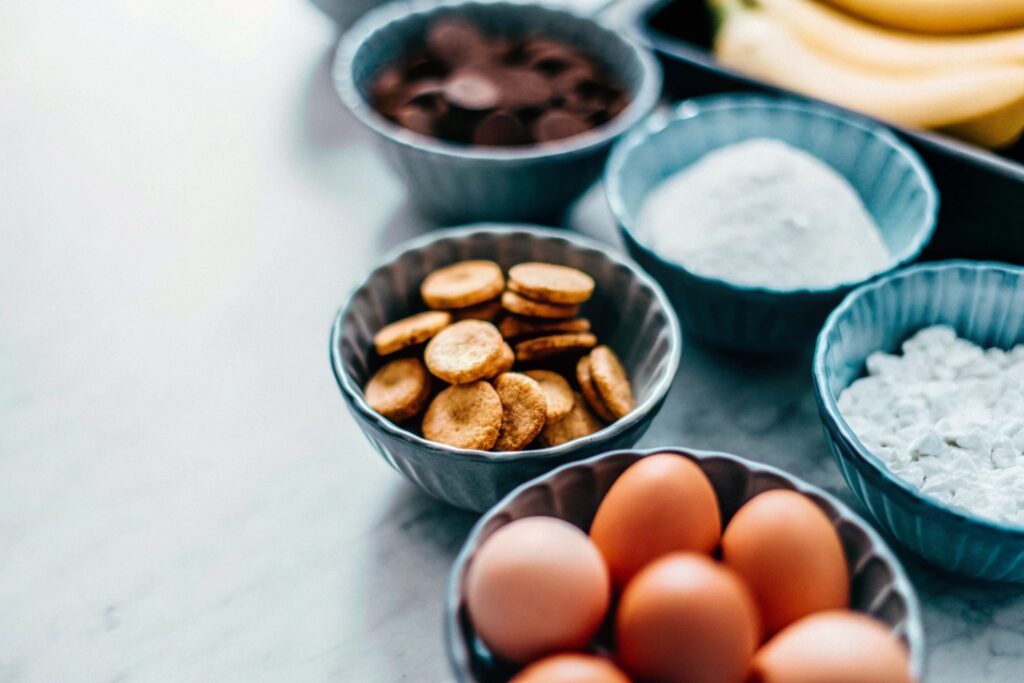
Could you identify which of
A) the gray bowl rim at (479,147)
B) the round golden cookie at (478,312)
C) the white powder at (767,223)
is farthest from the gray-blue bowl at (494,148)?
the round golden cookie at (478,312)

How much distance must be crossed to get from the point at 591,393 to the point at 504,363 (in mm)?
78

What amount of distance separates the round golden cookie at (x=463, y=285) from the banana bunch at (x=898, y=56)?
19.9 inches

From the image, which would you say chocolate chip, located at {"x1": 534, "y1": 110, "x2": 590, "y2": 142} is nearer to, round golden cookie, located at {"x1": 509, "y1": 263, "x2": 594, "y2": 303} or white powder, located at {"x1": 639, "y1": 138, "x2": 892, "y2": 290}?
white powder, located at {"x1": 639, "y1": 138, "x2": 892, "y2": 290}

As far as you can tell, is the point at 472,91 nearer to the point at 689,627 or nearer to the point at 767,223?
the point at 767,223

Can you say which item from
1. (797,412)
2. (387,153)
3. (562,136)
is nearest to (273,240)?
(387,153)

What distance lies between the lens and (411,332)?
720mm

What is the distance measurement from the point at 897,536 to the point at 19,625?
26.8 inches

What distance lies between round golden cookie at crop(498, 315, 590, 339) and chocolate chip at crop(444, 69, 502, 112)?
1.11 ft

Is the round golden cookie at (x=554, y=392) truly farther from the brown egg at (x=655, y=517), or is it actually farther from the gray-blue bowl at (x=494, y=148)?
the gray-blue bowl at (x=494, y=148)

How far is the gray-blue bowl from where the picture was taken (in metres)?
0.91

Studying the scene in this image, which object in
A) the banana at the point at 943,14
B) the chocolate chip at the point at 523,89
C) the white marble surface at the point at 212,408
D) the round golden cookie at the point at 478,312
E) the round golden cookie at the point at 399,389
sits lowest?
the white marble surface at the point at 212,408

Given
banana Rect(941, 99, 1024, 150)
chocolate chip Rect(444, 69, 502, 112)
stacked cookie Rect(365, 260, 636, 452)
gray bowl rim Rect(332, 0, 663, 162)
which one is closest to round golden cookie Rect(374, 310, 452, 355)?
stacked cookie Rect(365, 260, 636, 452)

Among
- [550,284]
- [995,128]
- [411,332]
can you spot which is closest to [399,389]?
[411,332]

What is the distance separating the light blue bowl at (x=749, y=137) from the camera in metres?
0.77
